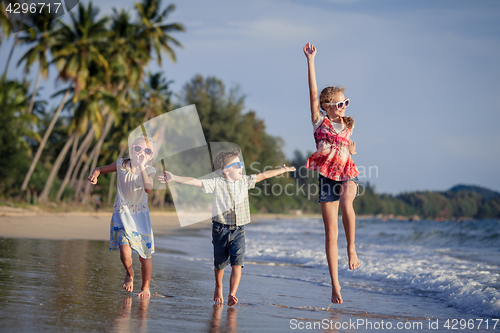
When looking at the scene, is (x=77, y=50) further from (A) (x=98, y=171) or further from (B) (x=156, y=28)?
(A) (x=98, y=171)

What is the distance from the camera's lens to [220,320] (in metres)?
3.51

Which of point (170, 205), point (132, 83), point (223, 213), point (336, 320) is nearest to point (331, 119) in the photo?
point (223, 213)

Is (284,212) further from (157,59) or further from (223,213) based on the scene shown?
(223,213)

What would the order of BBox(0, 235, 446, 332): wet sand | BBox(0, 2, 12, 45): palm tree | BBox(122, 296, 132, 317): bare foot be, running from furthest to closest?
BBox(0, 2, 12, 45): palm tree < BBox(122, 296, 132, 317): bare foot < BBox(0, 235, 446, 332): wet sand

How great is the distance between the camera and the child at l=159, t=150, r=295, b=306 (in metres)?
4.16

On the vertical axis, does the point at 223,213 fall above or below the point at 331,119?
below

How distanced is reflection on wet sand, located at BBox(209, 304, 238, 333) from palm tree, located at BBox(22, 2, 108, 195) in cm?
2430

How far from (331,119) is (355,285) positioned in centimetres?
335

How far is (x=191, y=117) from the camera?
543 cm

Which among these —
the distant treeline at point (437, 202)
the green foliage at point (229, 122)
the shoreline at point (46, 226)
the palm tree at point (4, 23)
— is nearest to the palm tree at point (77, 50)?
the palm tree at point (4, 23)

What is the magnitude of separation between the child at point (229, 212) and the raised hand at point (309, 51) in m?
1.01

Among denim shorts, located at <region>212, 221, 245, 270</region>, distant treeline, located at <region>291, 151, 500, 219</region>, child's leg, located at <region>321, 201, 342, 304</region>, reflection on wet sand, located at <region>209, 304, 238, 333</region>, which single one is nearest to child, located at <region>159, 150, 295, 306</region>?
denim shorts, located at <region>212, 221, 245, 270</region>

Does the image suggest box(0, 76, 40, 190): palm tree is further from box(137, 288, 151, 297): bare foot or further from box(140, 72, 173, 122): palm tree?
box(137, 288, 151, 297): bare foot

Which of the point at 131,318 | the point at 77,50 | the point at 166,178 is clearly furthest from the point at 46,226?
the point at 77,50
